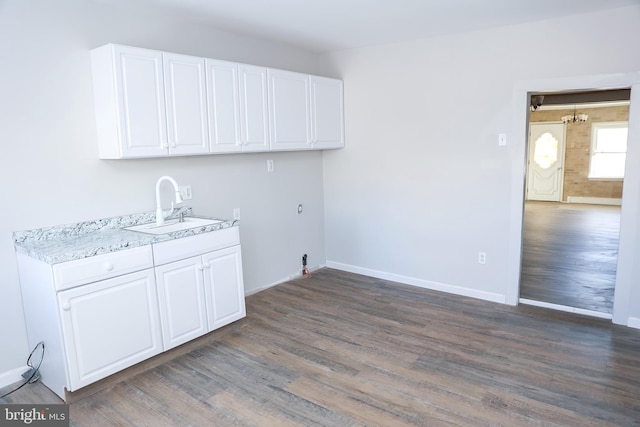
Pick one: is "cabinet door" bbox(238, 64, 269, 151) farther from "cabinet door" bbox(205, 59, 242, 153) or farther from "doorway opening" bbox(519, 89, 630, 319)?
"doorway opening" bbox(519, 89, 630, 319)

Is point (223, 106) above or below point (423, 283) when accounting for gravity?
above

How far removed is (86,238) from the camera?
2867 millimetres

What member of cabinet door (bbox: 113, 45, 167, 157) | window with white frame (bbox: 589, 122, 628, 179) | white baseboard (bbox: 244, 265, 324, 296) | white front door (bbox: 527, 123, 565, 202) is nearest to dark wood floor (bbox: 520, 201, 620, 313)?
window with white frame (bbox: 589, 122, 628, 179)

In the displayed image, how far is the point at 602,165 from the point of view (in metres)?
10.4

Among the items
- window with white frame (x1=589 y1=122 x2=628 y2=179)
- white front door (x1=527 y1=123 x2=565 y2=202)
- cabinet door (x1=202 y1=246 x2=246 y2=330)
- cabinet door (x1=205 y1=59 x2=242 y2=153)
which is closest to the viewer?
cabinet door (x1=202 y1=246 x2=246 y2=330)

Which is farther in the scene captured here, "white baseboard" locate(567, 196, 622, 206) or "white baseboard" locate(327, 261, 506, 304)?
"white baseboard" locate(567, 196, 622, 206)

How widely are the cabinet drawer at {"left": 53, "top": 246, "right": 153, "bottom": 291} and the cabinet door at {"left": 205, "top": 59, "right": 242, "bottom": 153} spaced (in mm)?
1072

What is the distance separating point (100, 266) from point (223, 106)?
1576 mm

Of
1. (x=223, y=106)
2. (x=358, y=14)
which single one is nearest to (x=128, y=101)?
(x=223, y=106)

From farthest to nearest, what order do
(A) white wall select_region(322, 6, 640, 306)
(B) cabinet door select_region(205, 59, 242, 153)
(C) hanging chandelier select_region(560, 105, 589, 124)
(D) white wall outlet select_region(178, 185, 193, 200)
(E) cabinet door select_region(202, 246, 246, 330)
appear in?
(C) hanging chandelier select_region(560, 105, 589, 124), (D) white wall outlet select_region(178, 185, 193, 200), (A) white wall select_region(322, 6, 640, 306), (B) cabinet door select_region(205, 59, 242, 153), (E) cabinet door select_region(202, 246, 246, 330)

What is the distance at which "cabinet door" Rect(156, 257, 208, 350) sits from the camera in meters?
2.91

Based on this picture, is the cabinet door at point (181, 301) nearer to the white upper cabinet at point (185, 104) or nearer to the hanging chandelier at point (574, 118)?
Result: the white upper cabinet at point (185, 104)

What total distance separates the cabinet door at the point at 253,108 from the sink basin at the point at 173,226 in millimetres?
717

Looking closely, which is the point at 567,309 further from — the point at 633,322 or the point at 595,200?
the point at 595,200
